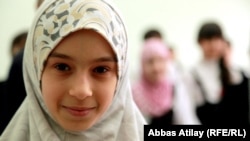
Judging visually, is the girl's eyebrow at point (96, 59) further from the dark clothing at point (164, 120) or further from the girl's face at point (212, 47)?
the girl's face at point (212, 47)

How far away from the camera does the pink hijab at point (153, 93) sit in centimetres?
146

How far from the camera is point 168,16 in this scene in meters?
3.47

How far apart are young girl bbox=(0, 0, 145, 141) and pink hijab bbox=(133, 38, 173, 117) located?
2.33ft

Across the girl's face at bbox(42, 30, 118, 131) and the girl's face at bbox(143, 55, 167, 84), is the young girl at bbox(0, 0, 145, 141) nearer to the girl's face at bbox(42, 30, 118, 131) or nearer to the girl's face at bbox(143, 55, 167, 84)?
the girl's face at bbox(42, 30, 118, 131)

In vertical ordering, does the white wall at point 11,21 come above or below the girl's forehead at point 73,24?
above

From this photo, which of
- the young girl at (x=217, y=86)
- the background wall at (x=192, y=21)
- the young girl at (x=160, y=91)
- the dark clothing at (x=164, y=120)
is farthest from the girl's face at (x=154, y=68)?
the background wall at (x=192, y=21)

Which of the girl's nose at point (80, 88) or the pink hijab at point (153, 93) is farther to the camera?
the pink hijab at point (153, 93)

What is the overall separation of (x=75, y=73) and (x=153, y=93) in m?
1.17

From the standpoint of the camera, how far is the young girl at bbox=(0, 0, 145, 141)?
662 millimetres

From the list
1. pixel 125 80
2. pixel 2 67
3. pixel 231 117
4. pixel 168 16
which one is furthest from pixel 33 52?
pixel 168 16

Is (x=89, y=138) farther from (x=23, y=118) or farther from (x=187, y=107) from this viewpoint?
(x=187, y=107)

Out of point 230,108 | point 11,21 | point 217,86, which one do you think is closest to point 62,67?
point 230,108

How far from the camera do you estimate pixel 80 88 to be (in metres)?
0.65

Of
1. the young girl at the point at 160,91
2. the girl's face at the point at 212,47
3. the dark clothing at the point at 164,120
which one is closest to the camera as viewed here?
the dark clothing at the point at 164,120
